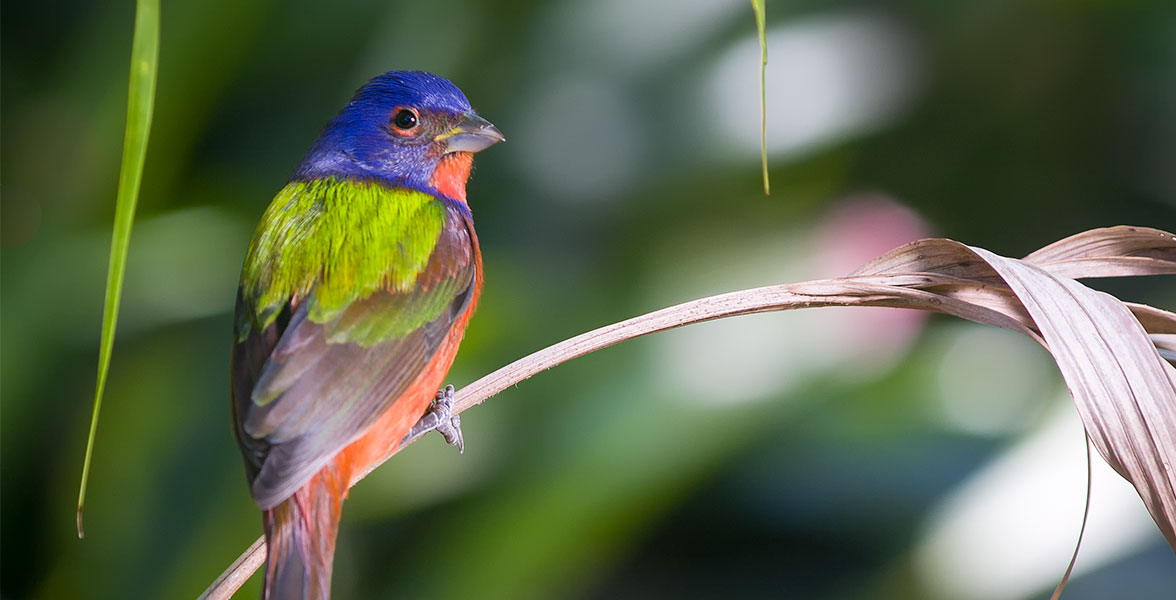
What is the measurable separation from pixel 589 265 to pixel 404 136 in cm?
132

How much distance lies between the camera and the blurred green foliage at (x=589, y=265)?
1.97 m

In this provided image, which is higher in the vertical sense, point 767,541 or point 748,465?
point 748,465

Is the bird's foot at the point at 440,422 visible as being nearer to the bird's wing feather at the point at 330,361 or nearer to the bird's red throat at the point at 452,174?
the bird's wing feather at the point at 330,361

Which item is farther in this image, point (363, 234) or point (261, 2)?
point (261, 2)

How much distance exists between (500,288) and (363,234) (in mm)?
1051

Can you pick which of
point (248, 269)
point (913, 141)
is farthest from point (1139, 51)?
point (248, 269)

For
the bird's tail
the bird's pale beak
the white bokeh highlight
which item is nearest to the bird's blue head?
the bird's pale beak

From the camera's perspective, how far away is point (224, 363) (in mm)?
2057

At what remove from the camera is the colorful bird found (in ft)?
2.73

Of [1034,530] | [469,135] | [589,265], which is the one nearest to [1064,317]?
[469,135]

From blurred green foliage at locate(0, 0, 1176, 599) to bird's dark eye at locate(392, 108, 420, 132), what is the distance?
87 centimetres

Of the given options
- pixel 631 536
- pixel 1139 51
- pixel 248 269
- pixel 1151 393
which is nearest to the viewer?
pixel 1151 393

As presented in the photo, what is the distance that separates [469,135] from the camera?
1.05 meters

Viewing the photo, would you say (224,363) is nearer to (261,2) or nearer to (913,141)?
(261,2)
